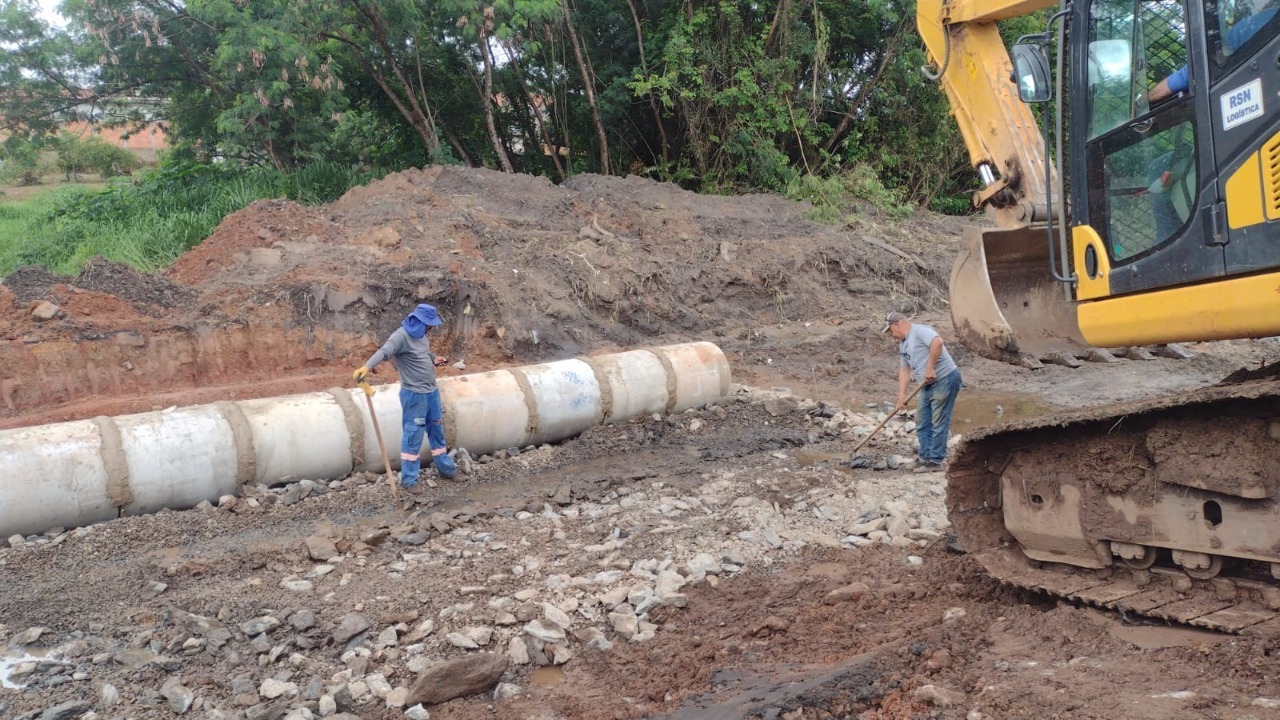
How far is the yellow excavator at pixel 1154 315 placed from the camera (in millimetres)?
3748

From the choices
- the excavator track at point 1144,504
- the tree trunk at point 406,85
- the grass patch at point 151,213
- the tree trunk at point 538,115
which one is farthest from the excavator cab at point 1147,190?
the tree trunk at point 538,115

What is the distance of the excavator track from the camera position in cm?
393

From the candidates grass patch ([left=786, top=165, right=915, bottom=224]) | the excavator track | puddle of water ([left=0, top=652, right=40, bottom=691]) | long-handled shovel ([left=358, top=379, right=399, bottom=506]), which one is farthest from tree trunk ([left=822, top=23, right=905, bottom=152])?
puddle of water ([left=0, top=652, right=40, bottom=691])

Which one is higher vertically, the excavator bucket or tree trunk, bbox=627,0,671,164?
tree trunk, bbox=627,0,671,164

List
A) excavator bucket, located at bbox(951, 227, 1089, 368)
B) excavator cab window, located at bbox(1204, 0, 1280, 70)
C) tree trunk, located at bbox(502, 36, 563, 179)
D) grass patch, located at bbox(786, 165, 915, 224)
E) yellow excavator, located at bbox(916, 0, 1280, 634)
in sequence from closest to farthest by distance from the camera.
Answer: excavator cab window, located at bbox(1204, 0, 1280, 70) → yellow excavator, located at bbox(916, 0, 1280, 634) → excavator bucket, located at bbox(951, 227, 1089, 368) → grass patch, located at bbox(786, 165, 915, 224) → tree trunk, located at bbox(502, 36, 563, 179)

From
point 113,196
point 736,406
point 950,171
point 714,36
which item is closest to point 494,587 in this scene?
A: point 736,406

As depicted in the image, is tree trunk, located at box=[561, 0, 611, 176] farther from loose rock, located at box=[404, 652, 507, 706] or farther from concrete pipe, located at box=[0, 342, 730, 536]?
loose rock, located at box=[404, 652, 507, 706]

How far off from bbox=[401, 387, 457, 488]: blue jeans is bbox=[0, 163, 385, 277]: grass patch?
6228mm

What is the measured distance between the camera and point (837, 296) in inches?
588

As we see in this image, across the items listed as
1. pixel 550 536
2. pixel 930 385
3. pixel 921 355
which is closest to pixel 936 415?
pixel 930 385

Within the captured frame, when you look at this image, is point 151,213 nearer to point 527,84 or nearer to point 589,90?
point 527,84

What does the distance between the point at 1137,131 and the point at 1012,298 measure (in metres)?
1.54

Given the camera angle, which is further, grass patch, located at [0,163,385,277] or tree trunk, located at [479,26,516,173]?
tree trunk, located at [479,26,516,173]

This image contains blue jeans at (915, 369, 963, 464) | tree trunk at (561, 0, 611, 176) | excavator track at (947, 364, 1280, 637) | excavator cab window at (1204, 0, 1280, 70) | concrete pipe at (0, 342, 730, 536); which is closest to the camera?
excavator cab window at (1204, 0, 1280, 70)
